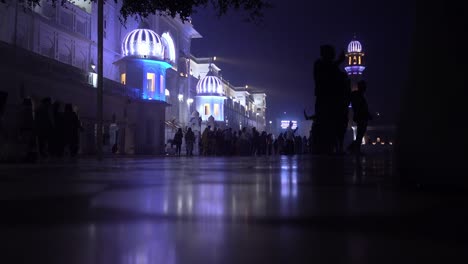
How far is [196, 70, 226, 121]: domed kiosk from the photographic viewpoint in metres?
63.8

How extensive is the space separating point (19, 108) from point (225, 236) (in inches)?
406

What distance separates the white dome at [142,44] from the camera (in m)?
37.7

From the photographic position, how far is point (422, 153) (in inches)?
121

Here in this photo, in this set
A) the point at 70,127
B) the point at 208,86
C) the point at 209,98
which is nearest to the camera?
the point at 70,127

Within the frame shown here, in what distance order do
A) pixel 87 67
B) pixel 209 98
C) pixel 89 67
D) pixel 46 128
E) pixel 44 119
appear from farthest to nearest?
pixel 209 98, pixel 87 67, pixel 89 67, pixel 46 128, pixel 44 119

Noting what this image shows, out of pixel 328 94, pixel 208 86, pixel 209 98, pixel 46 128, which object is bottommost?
pixel 46 128

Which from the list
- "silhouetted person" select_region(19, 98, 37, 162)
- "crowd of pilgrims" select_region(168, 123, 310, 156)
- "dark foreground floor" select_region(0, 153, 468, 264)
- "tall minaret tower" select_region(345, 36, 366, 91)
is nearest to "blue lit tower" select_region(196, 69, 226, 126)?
"crowd of pilgrims" select_region(168, 123, 310, 156)

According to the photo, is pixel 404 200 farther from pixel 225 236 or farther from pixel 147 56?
pixel 147 56

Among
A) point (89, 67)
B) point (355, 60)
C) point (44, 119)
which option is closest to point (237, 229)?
point (44, 119)

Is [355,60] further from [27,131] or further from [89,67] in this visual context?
[27,131]

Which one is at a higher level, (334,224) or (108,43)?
(108,43)

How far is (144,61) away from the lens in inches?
1512

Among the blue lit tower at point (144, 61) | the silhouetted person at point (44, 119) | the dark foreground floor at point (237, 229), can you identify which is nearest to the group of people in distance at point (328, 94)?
the dark foreground floor at point (237, 229)

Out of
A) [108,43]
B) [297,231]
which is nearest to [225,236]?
[297,231]
